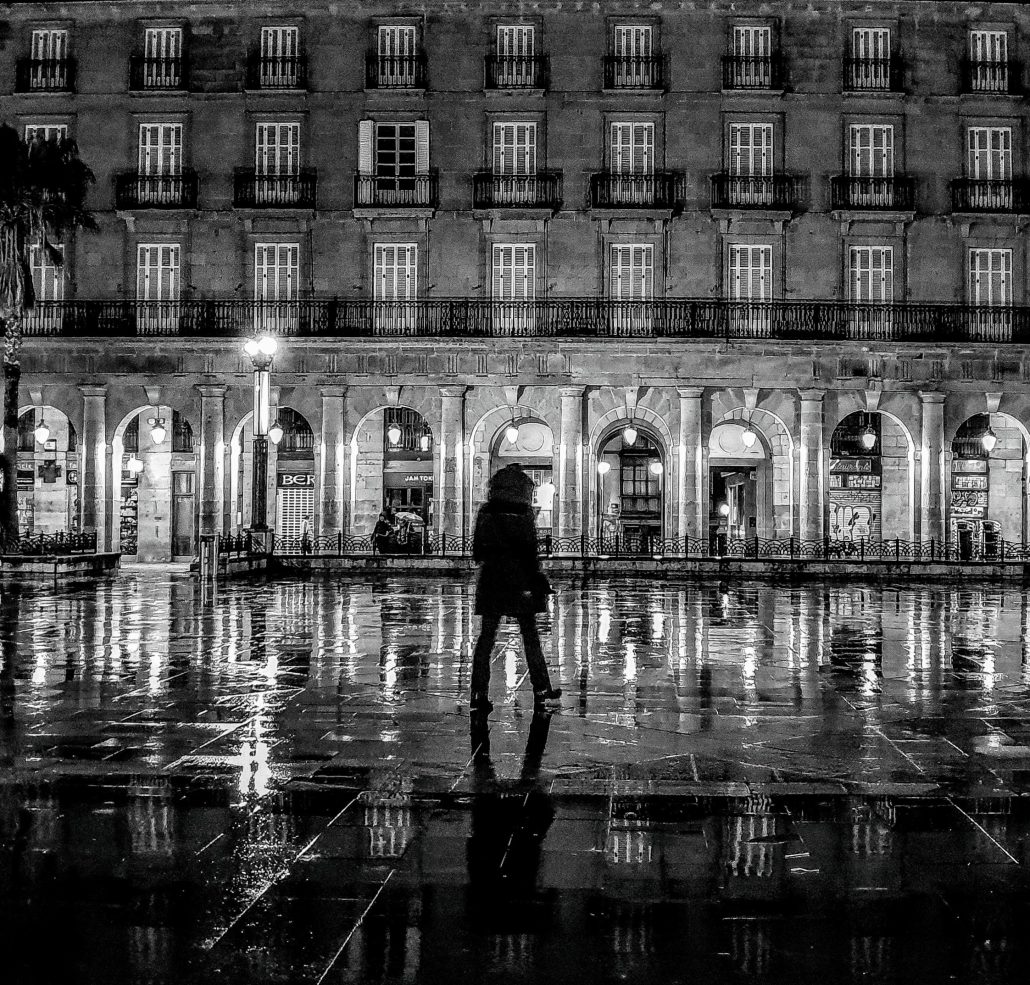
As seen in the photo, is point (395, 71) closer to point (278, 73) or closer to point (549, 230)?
point (278, 73)

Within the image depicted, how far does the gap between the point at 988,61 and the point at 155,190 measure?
2408 cm

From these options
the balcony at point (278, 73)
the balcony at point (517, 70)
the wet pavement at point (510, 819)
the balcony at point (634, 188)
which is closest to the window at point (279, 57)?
the balcony at point (278, 73)

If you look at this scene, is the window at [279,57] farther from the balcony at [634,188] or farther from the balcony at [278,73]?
the balcony at [634,188]

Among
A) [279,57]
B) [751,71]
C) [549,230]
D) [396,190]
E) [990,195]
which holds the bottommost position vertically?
[549,230]

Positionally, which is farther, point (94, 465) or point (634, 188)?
point (94, 465)

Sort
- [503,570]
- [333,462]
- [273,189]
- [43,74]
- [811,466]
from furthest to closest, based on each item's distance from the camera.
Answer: [43,74] < [333,462] < [273,189] < [811,466] < [503,570]

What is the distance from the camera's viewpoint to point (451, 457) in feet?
114

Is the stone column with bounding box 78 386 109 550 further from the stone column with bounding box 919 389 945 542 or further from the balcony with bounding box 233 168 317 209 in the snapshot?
the stone column with bounding box 919 389 945 542

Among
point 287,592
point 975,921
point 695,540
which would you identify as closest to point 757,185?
point 695,540

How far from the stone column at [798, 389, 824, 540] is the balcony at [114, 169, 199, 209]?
1838 centimetres

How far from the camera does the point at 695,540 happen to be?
1310 inches

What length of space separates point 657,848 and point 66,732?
440cm

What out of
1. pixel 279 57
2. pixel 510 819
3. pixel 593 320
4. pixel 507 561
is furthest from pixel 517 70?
pixel 510 819

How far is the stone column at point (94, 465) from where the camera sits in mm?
34812
